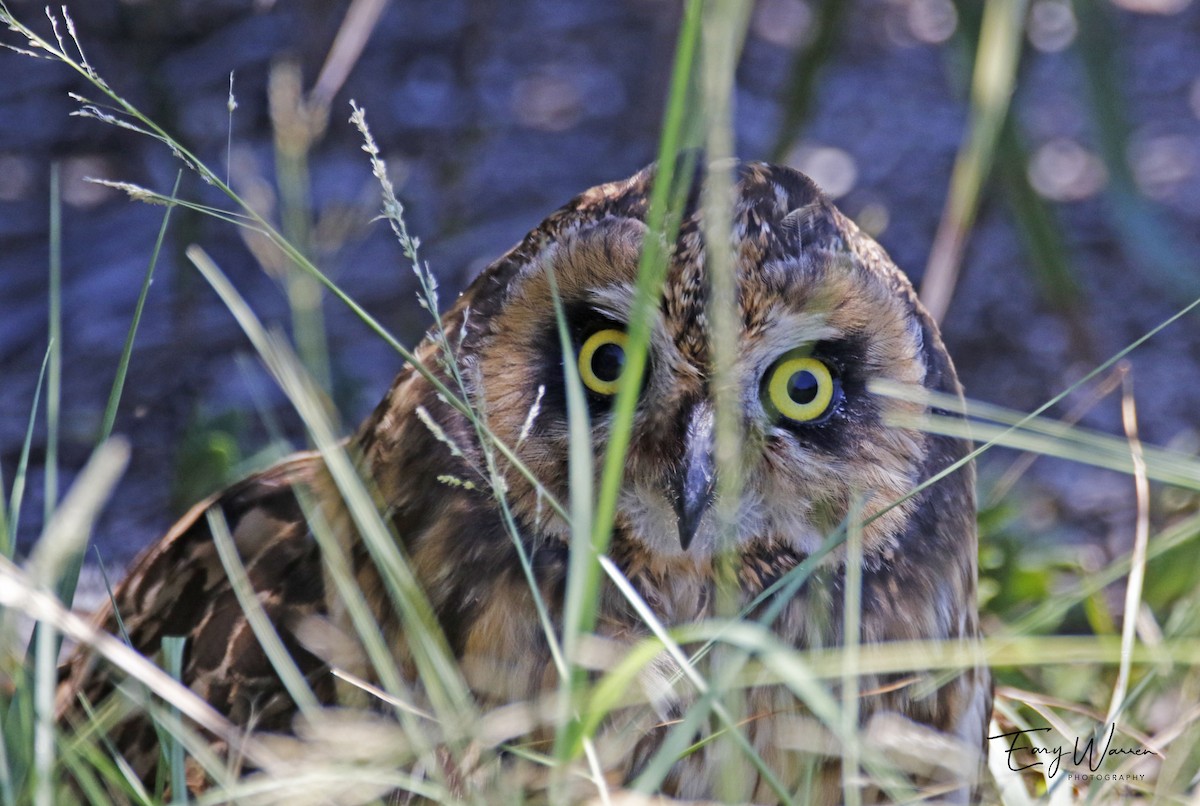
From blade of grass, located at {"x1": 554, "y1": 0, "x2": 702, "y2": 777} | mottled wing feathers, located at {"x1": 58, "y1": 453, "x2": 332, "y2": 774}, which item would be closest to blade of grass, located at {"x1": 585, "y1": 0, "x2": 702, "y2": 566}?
blade of grass, located at {"x1": 554, "y1": 0, "x2": 702, "y2": 777}

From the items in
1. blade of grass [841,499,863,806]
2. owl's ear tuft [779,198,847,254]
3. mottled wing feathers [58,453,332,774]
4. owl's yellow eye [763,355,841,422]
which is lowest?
mottled wing feathers [58,453,332,774]

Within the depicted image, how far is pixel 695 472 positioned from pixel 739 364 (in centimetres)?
11

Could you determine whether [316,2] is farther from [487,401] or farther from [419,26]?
[487,401]

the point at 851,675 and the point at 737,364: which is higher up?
the point at 737,364

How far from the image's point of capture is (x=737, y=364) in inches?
52.3

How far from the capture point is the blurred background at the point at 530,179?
248 centimetres

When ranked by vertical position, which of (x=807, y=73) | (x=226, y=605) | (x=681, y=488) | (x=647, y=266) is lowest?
(x=226, y=605)

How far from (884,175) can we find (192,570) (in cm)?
248

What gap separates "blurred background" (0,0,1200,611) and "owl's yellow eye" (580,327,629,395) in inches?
28.9

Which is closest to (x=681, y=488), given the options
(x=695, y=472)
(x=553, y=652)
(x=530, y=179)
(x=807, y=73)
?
(x=695, y=472)

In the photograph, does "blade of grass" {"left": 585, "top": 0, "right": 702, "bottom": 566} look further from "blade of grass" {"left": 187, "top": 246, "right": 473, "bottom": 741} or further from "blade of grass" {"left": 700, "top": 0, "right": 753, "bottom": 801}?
"blade of grass" {"left": 187, "top": 246, "right": 473, "bottom": 741}

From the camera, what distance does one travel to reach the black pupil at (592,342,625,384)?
4.51ft

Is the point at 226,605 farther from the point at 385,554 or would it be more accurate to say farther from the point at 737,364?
the point at 737,364

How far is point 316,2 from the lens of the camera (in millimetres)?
2982
